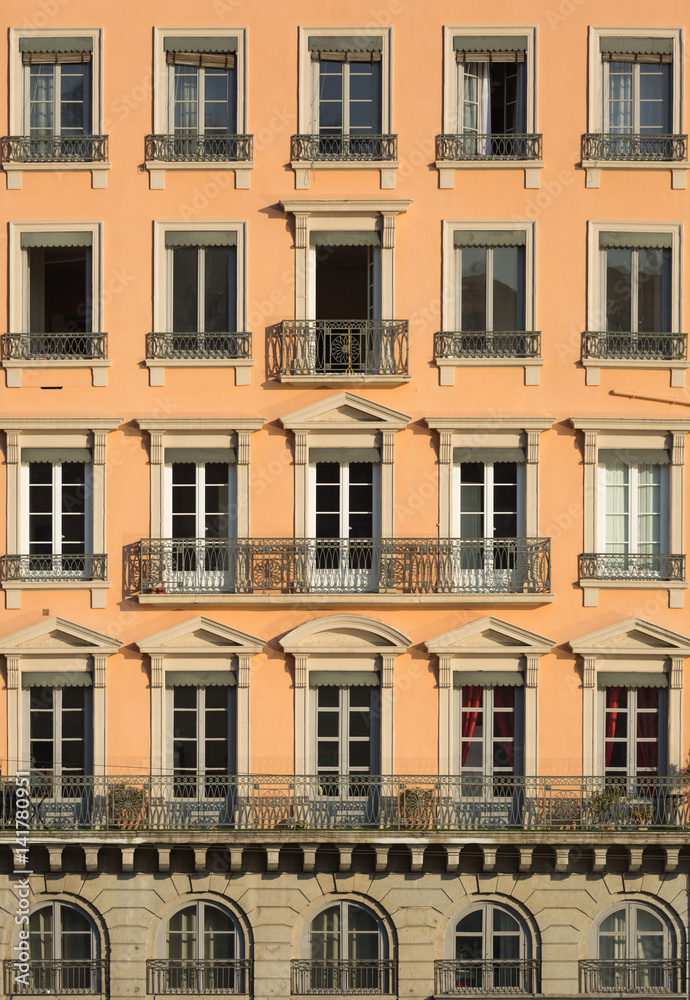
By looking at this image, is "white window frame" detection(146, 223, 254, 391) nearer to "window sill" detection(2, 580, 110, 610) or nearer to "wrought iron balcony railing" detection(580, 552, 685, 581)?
"window sill" detection(2, 580, 110, 610)

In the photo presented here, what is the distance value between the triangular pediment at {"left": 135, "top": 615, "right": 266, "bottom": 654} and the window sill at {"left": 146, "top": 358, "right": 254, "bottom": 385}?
A: 14.4ft

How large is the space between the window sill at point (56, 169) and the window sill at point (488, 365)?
703cm

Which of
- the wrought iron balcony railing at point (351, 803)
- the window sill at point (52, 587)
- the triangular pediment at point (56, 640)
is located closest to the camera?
Result: the wrought iron balcony railing at point (351, 803)

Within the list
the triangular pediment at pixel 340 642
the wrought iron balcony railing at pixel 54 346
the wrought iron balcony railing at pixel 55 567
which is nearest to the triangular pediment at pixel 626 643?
the triangular pediment at pixel 340 642

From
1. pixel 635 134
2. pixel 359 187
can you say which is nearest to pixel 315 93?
pixel 359 187

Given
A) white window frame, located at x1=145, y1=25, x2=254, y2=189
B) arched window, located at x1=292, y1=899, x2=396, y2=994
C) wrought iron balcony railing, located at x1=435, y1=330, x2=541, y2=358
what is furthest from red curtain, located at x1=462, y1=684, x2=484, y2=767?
white window frame, located at x1=145, y1=25, x2=254, y2=189

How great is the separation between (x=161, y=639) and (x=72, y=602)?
1.81 m

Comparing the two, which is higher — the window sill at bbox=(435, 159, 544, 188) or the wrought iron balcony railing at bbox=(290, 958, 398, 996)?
the window sill at bbox=(435, 159, 544, 188)

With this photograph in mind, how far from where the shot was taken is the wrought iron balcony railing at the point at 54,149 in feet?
82.9

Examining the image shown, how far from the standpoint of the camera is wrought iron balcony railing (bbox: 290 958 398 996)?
24.5 m

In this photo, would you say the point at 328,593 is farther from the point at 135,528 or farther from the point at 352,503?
the point at 135,528

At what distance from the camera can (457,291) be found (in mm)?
25297

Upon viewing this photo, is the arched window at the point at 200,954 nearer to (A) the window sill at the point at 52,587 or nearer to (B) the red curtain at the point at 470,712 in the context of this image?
(B) the red curtain at the point at 470,712

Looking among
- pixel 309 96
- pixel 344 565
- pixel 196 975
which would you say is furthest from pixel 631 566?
pixel 196 975
